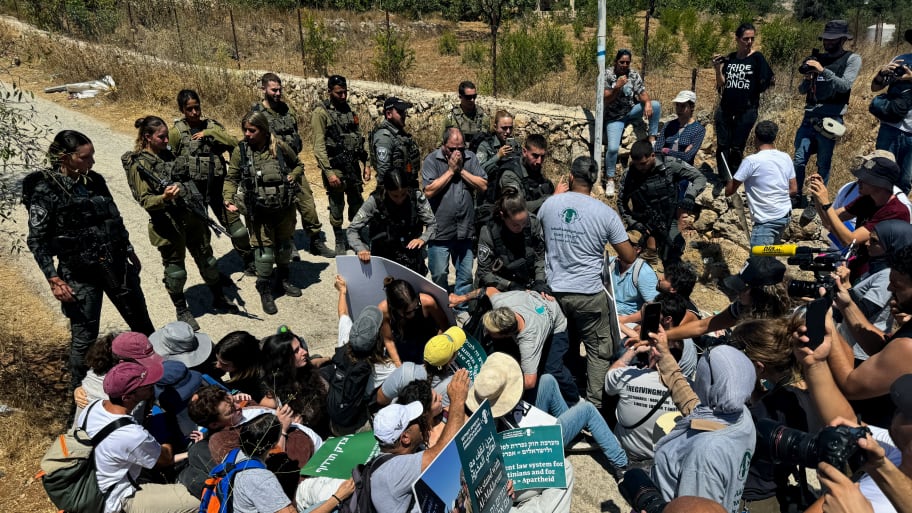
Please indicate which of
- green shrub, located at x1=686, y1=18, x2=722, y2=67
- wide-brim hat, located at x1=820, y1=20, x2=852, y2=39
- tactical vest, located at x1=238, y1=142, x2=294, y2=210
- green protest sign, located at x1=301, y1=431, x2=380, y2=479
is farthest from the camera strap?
green shrub, located at x1=686, y1=18, x2=722, y2=67

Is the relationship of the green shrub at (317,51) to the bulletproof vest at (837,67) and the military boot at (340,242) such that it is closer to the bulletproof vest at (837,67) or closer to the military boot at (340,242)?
the military boot at (340,242)

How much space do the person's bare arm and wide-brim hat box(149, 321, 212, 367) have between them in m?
1.94

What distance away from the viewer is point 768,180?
5.62m

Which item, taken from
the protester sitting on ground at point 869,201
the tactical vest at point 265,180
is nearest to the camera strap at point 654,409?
the protester sitting on ground at point 869,201

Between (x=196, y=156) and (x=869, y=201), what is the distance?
5.79 meters

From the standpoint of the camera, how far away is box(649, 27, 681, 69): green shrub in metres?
11.8

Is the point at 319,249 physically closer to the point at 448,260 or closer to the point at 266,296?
the point at 266,296

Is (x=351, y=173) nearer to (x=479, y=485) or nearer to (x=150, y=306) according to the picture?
(x=150, y=306)

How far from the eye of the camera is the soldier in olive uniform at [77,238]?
14.0 feet

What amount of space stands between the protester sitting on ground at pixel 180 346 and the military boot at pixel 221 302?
194 cm

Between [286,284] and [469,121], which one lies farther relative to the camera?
[469,121]

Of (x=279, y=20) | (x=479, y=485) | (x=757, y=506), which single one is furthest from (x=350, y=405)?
(x=279, y=20)

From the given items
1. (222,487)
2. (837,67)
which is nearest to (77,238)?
(222,487)

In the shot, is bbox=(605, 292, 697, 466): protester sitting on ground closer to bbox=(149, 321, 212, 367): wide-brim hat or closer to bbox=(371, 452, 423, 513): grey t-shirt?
bbox=(371, 452, 423, 513): grey t-shirt
